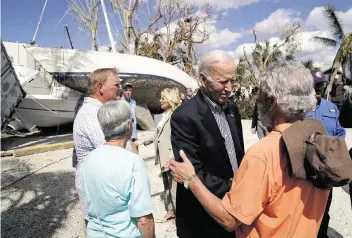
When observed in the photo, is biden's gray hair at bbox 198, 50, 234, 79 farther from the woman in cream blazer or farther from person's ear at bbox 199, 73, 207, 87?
the woman in cream blazer

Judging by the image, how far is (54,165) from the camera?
7.75m

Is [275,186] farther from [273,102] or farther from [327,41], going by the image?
[327,41]

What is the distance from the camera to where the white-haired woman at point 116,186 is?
6.34 ft

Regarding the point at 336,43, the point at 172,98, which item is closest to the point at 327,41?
the point at 336,43

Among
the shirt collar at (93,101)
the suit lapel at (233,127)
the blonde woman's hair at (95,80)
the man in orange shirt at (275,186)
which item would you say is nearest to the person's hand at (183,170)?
the man in orange shirt at (275,186)

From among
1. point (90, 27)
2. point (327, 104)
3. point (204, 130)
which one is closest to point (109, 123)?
point (204, 130)

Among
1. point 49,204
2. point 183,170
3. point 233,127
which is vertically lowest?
point 49,204

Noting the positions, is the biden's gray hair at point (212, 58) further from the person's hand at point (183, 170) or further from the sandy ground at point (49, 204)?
the sandy ground at point (49, 204)

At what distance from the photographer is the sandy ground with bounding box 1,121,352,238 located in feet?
13.8

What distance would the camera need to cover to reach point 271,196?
1370 millimetres

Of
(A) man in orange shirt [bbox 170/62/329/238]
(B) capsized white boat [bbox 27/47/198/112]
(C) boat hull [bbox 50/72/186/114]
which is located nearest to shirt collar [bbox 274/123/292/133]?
(A) man in orange shirt [bbox 170/62/329/238]

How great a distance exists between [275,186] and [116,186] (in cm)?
97

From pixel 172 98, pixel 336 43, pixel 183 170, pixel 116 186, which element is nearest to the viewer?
pixel 183 170

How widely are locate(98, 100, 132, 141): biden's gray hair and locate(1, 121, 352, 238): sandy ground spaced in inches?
93.3
